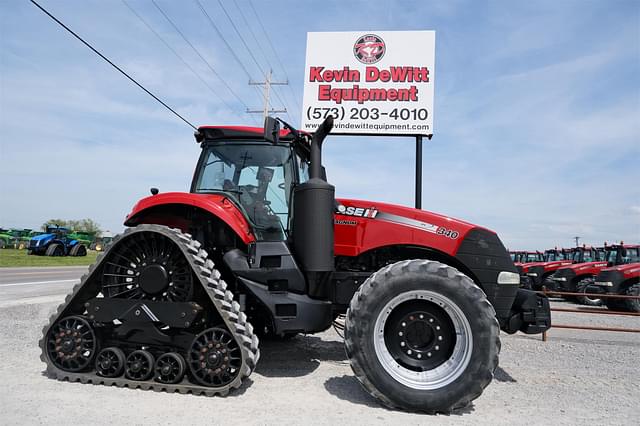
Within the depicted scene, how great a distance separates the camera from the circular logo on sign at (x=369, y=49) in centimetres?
892

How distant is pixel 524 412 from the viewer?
10.5 feet

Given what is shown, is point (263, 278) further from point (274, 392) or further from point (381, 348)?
point (381, 348)

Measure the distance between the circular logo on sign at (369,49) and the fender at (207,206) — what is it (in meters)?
6.14

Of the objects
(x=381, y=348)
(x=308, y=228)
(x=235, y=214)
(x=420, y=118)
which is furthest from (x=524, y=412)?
(x=420, y=118)

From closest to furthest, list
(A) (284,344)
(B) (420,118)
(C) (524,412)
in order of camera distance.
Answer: (C) (524,412), (A) (284,344), (B) (420,118)

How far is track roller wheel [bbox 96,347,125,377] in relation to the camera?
3535 mm

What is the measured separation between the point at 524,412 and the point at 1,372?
14.9 ft

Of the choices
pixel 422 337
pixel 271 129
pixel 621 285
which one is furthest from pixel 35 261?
pixel 621 285

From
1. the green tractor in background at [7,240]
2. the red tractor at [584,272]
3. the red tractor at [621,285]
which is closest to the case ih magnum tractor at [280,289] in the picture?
the red tractor at [621,285]

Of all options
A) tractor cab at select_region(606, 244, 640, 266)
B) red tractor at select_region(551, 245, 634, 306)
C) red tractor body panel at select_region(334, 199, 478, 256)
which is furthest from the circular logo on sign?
tractor cab at select_region(606, 244, 640, 266)

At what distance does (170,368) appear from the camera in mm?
3428

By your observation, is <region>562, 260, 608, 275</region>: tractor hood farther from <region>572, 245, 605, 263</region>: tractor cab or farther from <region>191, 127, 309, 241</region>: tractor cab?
<region>191, 127, 309, 241</region>: tractor cab

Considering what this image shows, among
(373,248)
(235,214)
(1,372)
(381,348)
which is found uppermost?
(235,214)

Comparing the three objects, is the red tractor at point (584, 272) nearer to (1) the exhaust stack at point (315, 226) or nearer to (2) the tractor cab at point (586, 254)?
(2) the tractor cab at point (586, 254)
